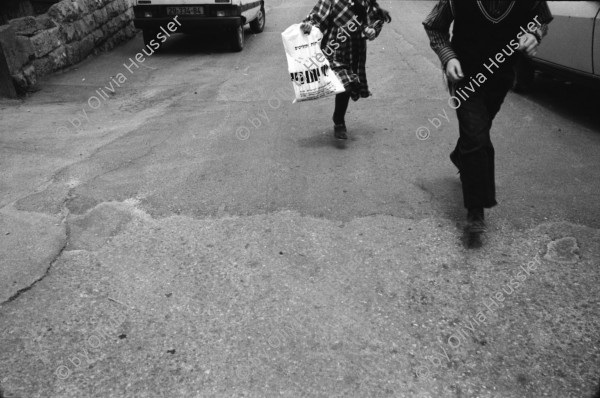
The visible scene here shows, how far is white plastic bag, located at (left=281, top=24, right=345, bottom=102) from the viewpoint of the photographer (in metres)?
4.58

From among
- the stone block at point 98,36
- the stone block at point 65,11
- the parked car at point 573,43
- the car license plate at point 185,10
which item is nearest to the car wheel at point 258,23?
the car license plate at point 185,10

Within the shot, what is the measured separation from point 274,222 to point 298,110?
9.93 feet

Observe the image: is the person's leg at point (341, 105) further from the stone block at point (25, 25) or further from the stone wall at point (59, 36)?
the stone block at point (25, 25)

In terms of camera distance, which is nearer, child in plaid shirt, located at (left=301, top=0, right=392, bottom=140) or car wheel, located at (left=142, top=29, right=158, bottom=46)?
child in plaid shirt, located at (left=301, top=0, right=392, bottom=140)

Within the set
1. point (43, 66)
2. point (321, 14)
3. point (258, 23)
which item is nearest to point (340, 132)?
point (321, 14)

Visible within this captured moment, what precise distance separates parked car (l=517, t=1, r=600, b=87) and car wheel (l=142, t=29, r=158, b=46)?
24.4 feet

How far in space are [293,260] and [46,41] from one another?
7032 millimetres

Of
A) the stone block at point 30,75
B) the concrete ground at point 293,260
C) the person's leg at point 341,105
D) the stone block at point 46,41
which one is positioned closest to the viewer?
the concrete ground at point 293,260

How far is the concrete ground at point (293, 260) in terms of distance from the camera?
2357 millimetres

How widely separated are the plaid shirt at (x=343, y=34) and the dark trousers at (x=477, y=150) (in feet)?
5.31

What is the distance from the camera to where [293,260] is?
3225 mm

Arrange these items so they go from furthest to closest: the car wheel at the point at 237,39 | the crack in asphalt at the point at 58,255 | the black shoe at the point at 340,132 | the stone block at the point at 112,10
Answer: the stone block at the point at 112,10 < the car wheel at the point at 237,39 < the black shoe at the point at 340,132 < the crack in asphalt at the point at 58,255

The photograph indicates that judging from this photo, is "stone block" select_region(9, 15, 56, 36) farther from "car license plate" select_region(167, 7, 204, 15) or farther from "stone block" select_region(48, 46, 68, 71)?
"car license plate" select_region(167, 7, 204, 15)

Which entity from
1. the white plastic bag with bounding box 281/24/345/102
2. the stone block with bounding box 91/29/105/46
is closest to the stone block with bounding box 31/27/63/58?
the stone block with bounding box 91/29/105/46
